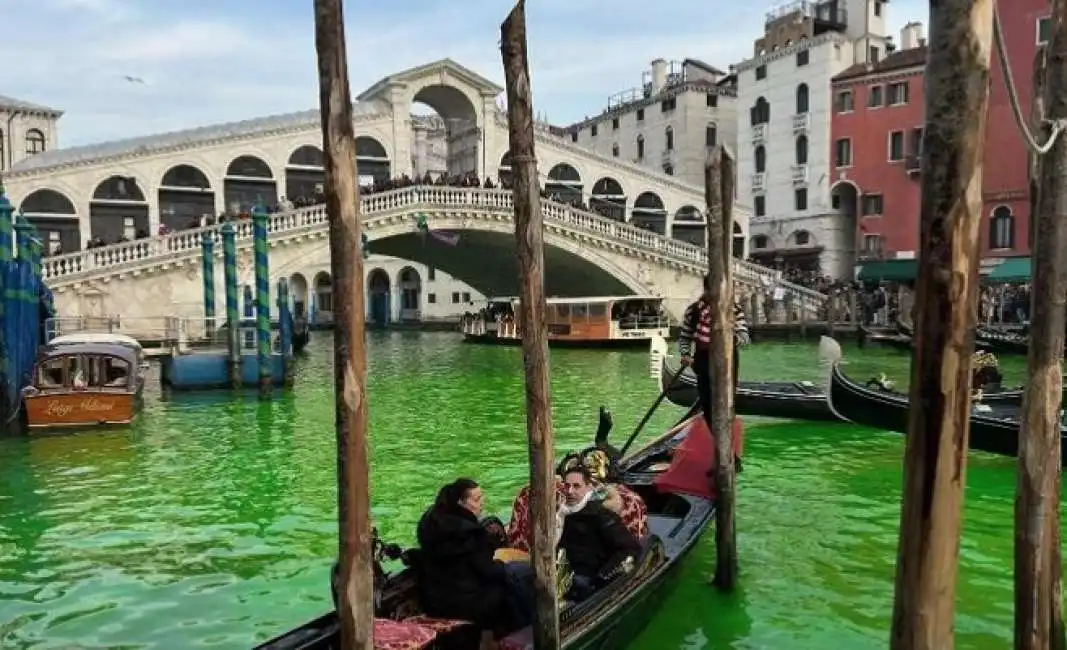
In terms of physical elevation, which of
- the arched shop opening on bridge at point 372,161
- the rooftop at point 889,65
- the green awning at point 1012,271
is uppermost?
the rooftop at point 889,65

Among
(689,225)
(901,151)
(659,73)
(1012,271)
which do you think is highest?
(659,73)

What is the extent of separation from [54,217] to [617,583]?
22.4m

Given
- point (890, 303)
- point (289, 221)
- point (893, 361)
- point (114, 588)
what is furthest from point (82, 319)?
point (890, 303)

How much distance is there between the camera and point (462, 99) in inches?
1039

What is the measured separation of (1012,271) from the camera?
19922mm

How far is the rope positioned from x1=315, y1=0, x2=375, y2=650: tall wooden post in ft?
5.51

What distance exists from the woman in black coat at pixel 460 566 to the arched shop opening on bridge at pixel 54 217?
22.0 m

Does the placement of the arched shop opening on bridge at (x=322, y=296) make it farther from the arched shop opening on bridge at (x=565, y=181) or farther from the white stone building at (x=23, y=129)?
the arched shop opening on bridge at (x=565, y=181)

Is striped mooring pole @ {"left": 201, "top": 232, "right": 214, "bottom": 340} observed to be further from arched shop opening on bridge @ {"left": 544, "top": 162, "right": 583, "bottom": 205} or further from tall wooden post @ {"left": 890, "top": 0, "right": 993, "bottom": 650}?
tall wooden post @ {"left": 890, "top": 0, "right": 993, "bottom": 650}

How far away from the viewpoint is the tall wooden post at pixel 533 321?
3139mm

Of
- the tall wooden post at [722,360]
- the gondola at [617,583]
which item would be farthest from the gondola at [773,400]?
the tall wooden post at [722,360]

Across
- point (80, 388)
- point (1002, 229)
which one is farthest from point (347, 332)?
point (1002, 229)

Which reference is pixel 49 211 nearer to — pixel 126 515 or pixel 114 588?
pixel 126 515

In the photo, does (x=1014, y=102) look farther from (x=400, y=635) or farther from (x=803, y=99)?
(x=803, y=99)
